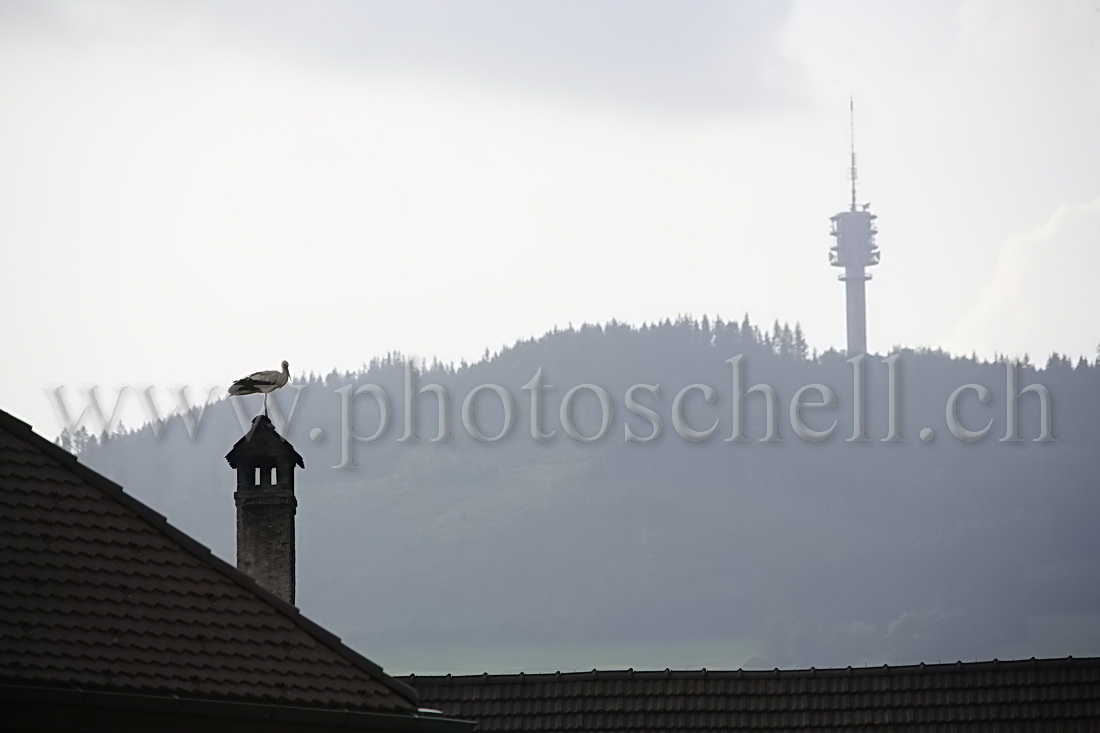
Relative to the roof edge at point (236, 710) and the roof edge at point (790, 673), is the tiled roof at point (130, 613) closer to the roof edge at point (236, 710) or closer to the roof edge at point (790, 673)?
the roof edge at point (236, 710)

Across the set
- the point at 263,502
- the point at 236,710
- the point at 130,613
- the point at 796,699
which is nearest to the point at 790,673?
the point at 796,699

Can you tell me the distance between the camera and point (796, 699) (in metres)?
20.2

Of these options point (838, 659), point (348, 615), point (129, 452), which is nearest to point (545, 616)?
point (348, 615)

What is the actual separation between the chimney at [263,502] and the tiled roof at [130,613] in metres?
4.26

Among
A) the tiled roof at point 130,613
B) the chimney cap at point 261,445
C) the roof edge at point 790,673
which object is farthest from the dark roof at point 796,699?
the tiled roof at point 130,613

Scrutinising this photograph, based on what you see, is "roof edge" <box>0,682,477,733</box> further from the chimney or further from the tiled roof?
the chimney

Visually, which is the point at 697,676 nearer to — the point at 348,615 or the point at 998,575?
the point at 348,615

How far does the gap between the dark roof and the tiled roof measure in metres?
7.61

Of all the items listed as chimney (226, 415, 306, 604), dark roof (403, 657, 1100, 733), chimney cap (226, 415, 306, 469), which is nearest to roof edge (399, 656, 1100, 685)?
dark roof (403, 657, 1100, 733)

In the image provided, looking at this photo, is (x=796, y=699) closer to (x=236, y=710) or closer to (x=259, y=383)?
(x=259, y=383)

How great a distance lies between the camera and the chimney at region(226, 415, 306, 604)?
56.3 feet

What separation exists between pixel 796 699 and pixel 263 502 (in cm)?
719

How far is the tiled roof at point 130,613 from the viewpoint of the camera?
37.3 ft

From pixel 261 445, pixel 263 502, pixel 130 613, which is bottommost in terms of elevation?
pixel 130 613
